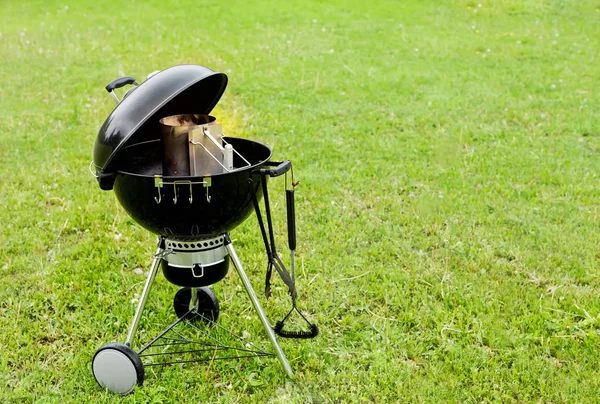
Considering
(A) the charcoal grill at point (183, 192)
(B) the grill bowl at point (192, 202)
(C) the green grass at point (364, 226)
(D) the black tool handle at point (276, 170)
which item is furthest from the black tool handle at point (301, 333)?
(D) the black tool handle at point (276, 170)

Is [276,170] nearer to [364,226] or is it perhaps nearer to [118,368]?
[118,368]

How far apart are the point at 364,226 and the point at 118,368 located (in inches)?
87.5

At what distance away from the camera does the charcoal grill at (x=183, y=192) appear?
2.37 metres

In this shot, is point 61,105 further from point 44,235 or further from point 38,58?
point 44,235

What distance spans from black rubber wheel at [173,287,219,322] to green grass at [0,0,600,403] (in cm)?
15

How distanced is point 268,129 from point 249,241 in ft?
7.93

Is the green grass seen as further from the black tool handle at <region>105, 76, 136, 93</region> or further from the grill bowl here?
the black tool handle at <region>105, 76, 136, 93</region>

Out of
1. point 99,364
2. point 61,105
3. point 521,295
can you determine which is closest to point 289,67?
point 61,105

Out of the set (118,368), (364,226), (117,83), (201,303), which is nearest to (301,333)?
(201,303)

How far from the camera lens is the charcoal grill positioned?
2369 mm

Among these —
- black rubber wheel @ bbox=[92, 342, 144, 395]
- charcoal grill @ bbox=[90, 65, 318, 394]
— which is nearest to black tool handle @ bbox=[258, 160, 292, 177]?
charcoal grill @ bbox=[90, 65, 318, 394]

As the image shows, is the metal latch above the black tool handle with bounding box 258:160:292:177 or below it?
below

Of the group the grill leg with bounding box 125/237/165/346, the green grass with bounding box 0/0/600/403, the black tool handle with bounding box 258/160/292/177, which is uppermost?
the black tool handle with bounding box 258/160/292/177

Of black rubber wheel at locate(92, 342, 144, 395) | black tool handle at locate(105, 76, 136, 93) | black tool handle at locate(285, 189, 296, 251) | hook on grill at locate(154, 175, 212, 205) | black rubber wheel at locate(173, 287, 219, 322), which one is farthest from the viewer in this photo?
black rubber wheel at locate(173, 287, 219, 322)
